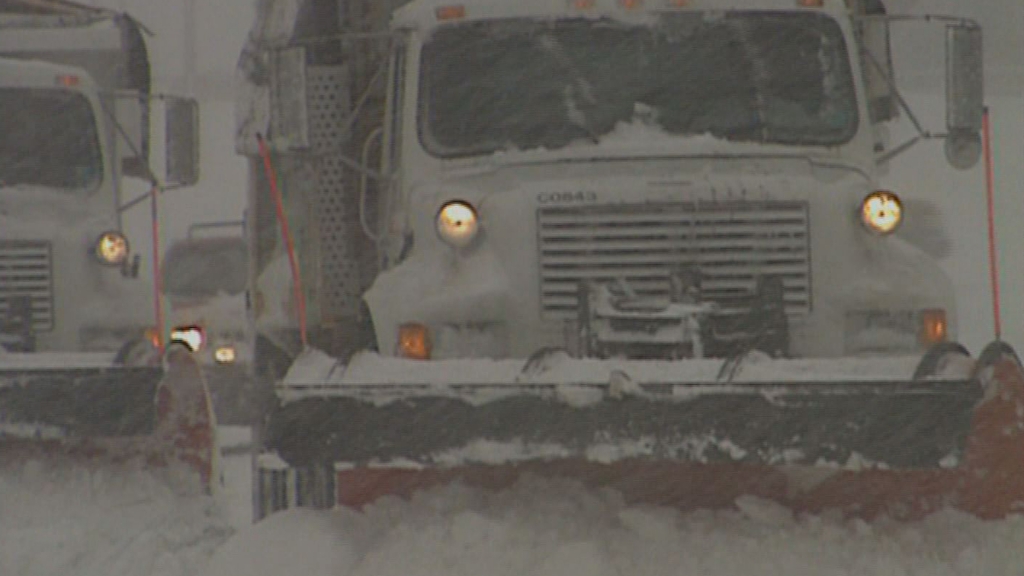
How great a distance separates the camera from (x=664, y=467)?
662 centimetres

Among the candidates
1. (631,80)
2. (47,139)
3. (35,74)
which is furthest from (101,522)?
(35,74)

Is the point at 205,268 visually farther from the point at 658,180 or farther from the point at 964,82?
the point at 964,82

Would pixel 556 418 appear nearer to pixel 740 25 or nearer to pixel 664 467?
pixel 664 467

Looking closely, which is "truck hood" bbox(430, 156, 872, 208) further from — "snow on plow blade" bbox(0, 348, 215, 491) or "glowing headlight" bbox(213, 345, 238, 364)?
"glowing headlight" bbox(213, 345, 238, 364)

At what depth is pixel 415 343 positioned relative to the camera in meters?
7.13

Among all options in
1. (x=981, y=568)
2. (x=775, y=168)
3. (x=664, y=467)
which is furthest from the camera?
(x=775, y=168)

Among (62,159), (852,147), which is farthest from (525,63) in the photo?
(62,159)

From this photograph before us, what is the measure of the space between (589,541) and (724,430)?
58cm

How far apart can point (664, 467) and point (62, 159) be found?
6.23m

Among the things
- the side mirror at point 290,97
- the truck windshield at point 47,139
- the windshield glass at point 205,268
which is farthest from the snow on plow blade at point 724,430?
the windshield glass at point 205,268

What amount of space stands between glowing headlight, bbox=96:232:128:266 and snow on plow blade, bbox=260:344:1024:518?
5.07 m

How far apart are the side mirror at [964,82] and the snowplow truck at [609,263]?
0.5 inches

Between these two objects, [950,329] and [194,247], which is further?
[194,247]

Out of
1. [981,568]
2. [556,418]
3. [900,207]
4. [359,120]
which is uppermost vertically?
[359,120]
